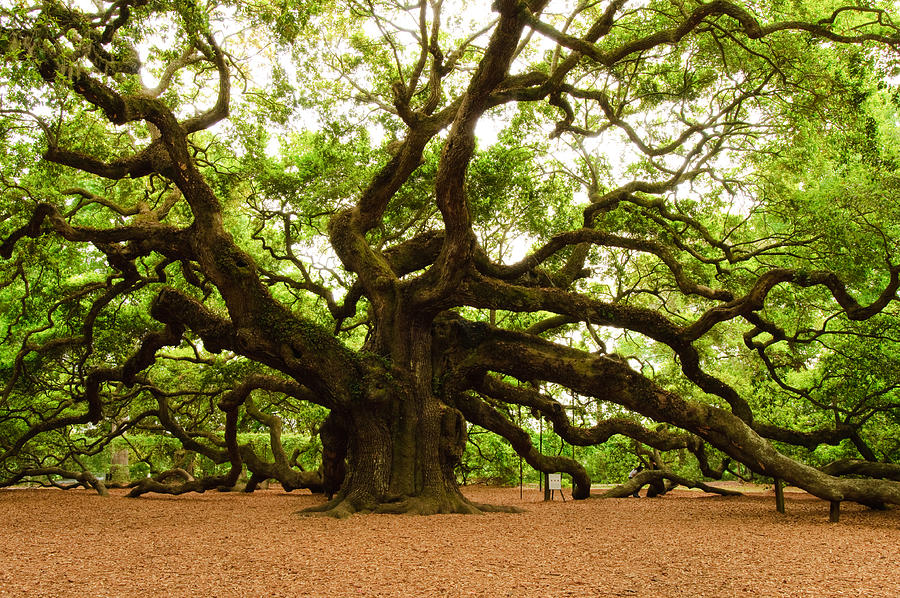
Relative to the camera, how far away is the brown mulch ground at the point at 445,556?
3.59 metres

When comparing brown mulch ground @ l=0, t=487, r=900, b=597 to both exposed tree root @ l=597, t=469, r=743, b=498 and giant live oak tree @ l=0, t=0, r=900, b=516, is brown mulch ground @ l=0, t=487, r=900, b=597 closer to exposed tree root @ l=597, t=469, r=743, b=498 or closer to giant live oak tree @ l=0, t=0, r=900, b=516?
giant live oak tree @ l=0, t=0, r=900, b=516

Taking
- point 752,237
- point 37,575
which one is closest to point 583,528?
point 37,575

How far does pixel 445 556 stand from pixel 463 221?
13.6 feet

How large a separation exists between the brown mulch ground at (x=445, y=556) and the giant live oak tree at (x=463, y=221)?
132cm

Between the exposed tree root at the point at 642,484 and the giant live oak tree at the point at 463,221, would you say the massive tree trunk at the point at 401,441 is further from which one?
the exposed tree root at the point at 642,484

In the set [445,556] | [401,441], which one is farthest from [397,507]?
[445,556]

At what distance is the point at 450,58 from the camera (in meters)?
9.48

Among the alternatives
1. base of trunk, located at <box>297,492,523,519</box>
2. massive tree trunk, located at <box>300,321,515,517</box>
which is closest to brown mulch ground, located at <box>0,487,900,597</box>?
base of trunk, located at <box>297,492,523,519</box>

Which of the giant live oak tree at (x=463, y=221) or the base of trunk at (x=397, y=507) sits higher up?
the giant live oak tree at (x=463, y=221)

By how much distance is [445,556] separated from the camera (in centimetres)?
458

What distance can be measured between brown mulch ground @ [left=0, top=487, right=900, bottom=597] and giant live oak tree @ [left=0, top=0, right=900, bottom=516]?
1.32 metres

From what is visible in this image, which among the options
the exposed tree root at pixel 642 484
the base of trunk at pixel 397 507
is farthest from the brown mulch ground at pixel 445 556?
the exposed tree root at pixel 642 484

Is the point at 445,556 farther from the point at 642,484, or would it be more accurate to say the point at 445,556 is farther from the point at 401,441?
the point at 642,484

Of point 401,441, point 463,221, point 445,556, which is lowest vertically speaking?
point 445,556
